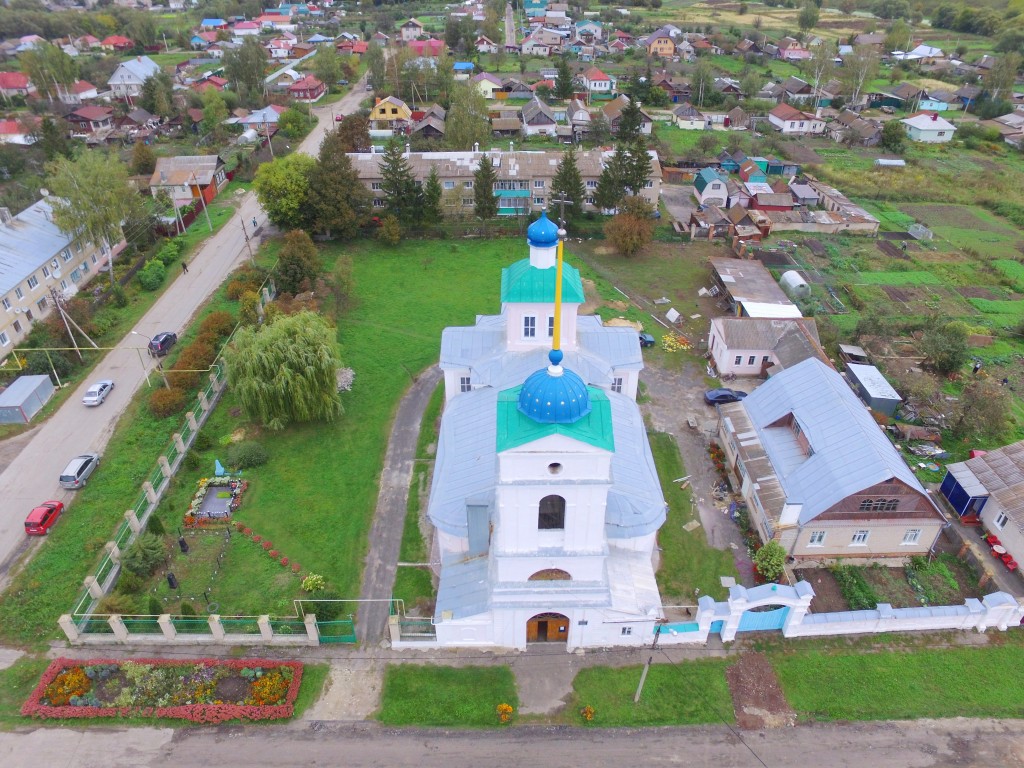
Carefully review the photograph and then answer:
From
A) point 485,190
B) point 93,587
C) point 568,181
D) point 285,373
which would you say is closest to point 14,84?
point 485,190

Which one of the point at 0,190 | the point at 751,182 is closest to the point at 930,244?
the point at 751,182

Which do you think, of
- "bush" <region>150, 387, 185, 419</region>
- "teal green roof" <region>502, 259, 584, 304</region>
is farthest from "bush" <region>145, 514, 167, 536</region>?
"teal green roof" <region>502, 259, 584, 304</region>

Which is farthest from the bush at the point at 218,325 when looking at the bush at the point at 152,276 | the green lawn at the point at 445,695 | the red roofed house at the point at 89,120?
the red roofed house at the point at 89,120

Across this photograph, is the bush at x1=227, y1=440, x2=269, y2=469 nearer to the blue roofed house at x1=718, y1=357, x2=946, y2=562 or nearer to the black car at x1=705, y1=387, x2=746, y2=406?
the blue roofed house at x1=718, y1=357, x2=946, y2=562

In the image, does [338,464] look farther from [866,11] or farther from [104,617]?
[866,11]

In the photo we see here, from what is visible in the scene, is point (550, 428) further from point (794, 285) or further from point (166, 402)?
point (794, 285)
